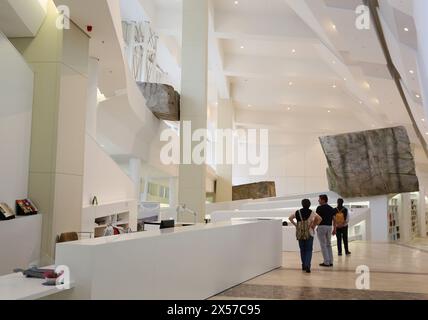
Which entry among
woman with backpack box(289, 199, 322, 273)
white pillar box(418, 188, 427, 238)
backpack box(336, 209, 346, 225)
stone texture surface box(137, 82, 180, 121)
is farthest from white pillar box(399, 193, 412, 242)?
woman with backpack box(289, 199, 322, 273)

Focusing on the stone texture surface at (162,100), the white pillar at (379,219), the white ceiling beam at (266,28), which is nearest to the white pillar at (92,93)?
the stone texture surface at (162,100)

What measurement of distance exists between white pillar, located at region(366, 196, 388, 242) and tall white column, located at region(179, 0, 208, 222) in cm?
597

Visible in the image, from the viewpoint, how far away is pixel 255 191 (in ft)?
87.7

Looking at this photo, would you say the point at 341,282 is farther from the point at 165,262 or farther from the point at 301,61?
the point at 301,61

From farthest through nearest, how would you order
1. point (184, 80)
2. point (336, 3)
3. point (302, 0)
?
1. point (184, 80)
2. point (302, 0)
3. point (336, 3)

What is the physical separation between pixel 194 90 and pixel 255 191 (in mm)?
11497

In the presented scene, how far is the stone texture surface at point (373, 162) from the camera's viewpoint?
14539mm

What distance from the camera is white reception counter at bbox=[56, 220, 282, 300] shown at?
3.24 metres

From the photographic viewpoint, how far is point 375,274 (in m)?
7.08

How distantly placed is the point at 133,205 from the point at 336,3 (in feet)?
25.6

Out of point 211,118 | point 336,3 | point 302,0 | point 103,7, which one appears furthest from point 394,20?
point 211,118

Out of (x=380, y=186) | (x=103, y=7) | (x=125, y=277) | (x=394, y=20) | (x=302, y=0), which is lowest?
(x=125, y=277)

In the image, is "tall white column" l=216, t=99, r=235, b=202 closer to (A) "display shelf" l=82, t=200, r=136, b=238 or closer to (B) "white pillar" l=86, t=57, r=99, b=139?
(A) "display shelf" l=82, t=200, r=136, b=238
